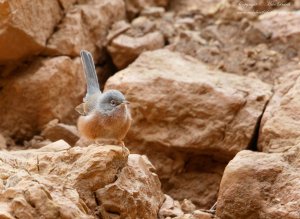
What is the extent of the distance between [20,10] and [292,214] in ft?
12.6

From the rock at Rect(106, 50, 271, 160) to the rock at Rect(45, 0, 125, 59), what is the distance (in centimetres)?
85

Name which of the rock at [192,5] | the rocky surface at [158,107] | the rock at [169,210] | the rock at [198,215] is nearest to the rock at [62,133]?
the rocky surface at [158,107]

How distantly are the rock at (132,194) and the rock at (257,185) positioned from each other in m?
0.62

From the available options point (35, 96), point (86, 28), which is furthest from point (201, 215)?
point (86, 28)

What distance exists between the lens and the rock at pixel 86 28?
8250 millimetres

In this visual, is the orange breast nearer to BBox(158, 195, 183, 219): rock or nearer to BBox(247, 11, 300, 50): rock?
BBox(158, 195, 183, 219): rock

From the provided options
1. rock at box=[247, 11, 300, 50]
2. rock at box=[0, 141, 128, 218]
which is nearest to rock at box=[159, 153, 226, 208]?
rock at box=[0, 141, 128, 218]

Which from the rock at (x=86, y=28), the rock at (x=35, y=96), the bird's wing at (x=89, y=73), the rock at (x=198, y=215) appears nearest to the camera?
the rock at (x=198, y=215)

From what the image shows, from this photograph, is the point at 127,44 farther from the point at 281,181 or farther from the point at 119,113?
the point at 281,181

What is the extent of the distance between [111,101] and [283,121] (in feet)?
5.66

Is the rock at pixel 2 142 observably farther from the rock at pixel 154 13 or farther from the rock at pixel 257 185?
the rock at pixel 257 185

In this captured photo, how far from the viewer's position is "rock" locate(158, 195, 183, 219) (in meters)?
6.05

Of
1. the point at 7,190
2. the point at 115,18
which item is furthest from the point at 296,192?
the point at 115,18

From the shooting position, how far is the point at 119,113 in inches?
244
